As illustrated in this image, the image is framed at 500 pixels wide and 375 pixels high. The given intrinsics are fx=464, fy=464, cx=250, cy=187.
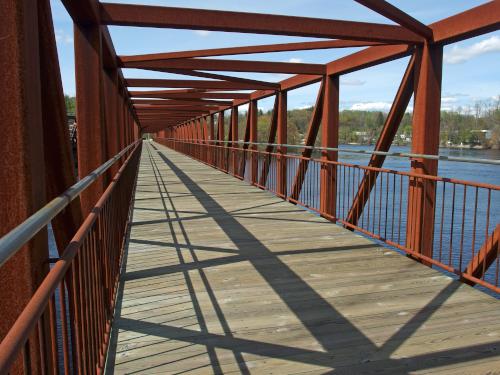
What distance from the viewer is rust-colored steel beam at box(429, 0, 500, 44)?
4367mm

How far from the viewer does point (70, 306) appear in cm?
194

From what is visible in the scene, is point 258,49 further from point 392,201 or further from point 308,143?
point 392,201

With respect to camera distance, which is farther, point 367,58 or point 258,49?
point 258,49

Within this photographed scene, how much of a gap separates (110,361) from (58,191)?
3.42 ft

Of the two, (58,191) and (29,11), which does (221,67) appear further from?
(29,11)

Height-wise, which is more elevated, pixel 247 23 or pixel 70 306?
pixel 247 23

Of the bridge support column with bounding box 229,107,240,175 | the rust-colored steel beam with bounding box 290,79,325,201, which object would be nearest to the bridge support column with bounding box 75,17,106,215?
the rust-colored steel beam with bounding box 290,79,325,201

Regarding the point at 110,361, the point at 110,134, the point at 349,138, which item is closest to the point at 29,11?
the point at 110,361

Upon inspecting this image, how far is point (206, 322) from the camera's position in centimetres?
327

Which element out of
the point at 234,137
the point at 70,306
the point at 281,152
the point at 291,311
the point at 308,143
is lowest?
the point at 291,311

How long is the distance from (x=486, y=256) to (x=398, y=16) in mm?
2618

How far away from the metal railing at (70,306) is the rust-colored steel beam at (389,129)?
380 centimetres

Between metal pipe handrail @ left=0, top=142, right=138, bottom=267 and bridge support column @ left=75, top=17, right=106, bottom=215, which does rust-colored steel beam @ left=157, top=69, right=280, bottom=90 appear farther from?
metal pipe handrail @ left=0, top=142, right=138, bottom=267

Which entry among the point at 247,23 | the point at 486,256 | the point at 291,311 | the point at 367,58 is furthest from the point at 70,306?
the point at 367,58
